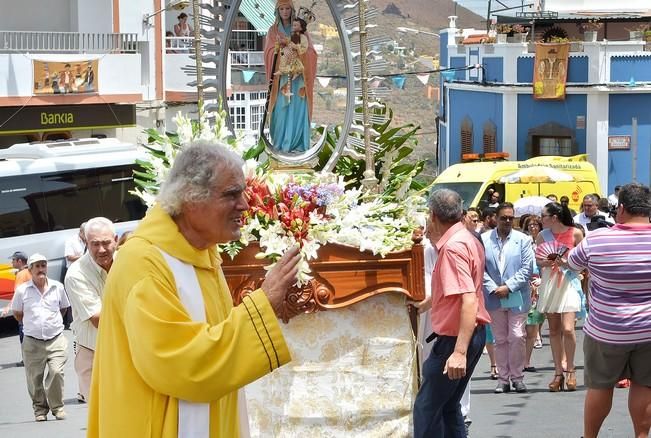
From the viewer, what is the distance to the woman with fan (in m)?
11.4

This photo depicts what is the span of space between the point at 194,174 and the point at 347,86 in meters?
4.15

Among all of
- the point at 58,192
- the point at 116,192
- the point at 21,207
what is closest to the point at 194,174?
the point at 21,207

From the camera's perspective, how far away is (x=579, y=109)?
35.8 m

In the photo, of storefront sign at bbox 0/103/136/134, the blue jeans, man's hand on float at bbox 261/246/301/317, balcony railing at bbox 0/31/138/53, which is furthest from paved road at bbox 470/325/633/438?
balcony railing at bbox 0/31/138/53

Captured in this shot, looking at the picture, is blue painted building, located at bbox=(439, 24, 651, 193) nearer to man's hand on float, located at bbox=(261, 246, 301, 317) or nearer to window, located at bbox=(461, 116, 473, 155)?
window, located at bbox=(461, 116, 473, 155)

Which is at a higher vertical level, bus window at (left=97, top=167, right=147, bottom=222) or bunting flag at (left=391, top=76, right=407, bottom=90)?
bunting flag at (left=391, top=76, right=407, bottom=90)

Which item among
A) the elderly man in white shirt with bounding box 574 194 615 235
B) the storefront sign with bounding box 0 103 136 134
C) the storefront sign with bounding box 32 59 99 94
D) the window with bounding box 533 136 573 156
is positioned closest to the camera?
the elderly man in white shirt with bounding box 574 194 615 235

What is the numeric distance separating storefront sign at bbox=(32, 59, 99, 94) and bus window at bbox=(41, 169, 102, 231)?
24.2 feet

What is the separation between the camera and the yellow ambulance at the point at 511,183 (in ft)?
73.7

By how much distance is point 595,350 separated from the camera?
7.92 m

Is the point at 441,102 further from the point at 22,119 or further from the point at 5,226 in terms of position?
the point at 5,226

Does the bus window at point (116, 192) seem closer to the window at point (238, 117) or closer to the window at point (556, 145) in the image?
the window at point (238, 117)

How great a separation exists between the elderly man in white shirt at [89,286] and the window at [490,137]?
3066cm

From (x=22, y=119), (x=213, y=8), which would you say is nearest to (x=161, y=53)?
(x=22, y=119)
